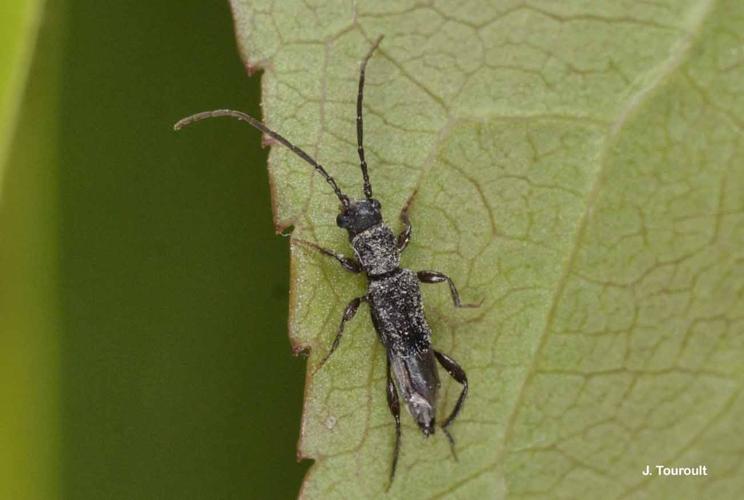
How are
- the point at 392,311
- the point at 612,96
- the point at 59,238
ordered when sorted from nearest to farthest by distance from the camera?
the point at 612,96, the point at 392,311, the point at 59,238

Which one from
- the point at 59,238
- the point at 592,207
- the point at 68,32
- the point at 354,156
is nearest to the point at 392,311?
the point at 354,156

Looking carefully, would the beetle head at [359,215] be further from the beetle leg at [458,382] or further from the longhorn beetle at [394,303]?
the beetle leg at [458,382]

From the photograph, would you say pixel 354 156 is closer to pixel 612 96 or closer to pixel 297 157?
pixel 297 157

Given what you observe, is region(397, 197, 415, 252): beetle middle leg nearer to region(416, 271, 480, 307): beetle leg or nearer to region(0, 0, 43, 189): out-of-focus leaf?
region(416, 271, 480, 307): beetle leg

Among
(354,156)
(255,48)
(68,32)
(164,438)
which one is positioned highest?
(68,32)

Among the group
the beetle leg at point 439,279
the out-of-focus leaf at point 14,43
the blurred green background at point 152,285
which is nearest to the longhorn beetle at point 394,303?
the beetle leg at point 439,279

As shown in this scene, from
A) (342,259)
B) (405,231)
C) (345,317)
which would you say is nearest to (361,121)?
(405,231)
